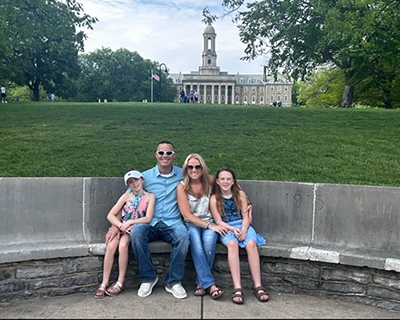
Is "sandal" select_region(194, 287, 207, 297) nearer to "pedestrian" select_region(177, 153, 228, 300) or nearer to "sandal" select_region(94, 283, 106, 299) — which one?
"pedestrian" select_region(177, 153, 228, 300)

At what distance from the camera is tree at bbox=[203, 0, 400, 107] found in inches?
539

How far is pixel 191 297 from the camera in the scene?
4590 mm

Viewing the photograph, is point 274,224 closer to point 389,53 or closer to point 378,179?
point 378,179

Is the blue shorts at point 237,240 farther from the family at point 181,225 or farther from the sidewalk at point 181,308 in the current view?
the sidewalk at point 181,308

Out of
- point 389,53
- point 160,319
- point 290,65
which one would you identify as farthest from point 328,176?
point 290,65

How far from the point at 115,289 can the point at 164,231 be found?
81 centimetres

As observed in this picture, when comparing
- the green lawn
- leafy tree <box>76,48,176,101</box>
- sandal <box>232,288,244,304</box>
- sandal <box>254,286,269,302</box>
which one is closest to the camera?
sandal <box>232,288,244,304</box>

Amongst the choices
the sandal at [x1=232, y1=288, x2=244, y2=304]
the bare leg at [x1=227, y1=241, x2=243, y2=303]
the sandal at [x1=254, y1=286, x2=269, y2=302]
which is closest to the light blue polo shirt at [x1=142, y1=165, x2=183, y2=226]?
the bare leg at [x1=227, y1=241, x2=243, y2=303]

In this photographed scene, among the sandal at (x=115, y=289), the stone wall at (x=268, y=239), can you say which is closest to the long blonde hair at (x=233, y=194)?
the stone wall at (x=268, y=239)

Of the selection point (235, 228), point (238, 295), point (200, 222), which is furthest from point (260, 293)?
point (200, 222)

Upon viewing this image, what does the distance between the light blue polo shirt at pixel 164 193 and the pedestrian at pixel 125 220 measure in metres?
0.10

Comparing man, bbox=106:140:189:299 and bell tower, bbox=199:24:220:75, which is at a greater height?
bell tower, bbox=199:24:220:75

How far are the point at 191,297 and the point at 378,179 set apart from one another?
3977 mm

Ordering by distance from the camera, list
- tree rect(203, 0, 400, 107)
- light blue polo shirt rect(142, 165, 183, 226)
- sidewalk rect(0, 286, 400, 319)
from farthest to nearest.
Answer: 1. tree rect(203, 0, 400, 107)
2. light blue polo shirt rect(142, 165, 183, 226)
3. sidewalk rect(0, 286, 400, 319)
